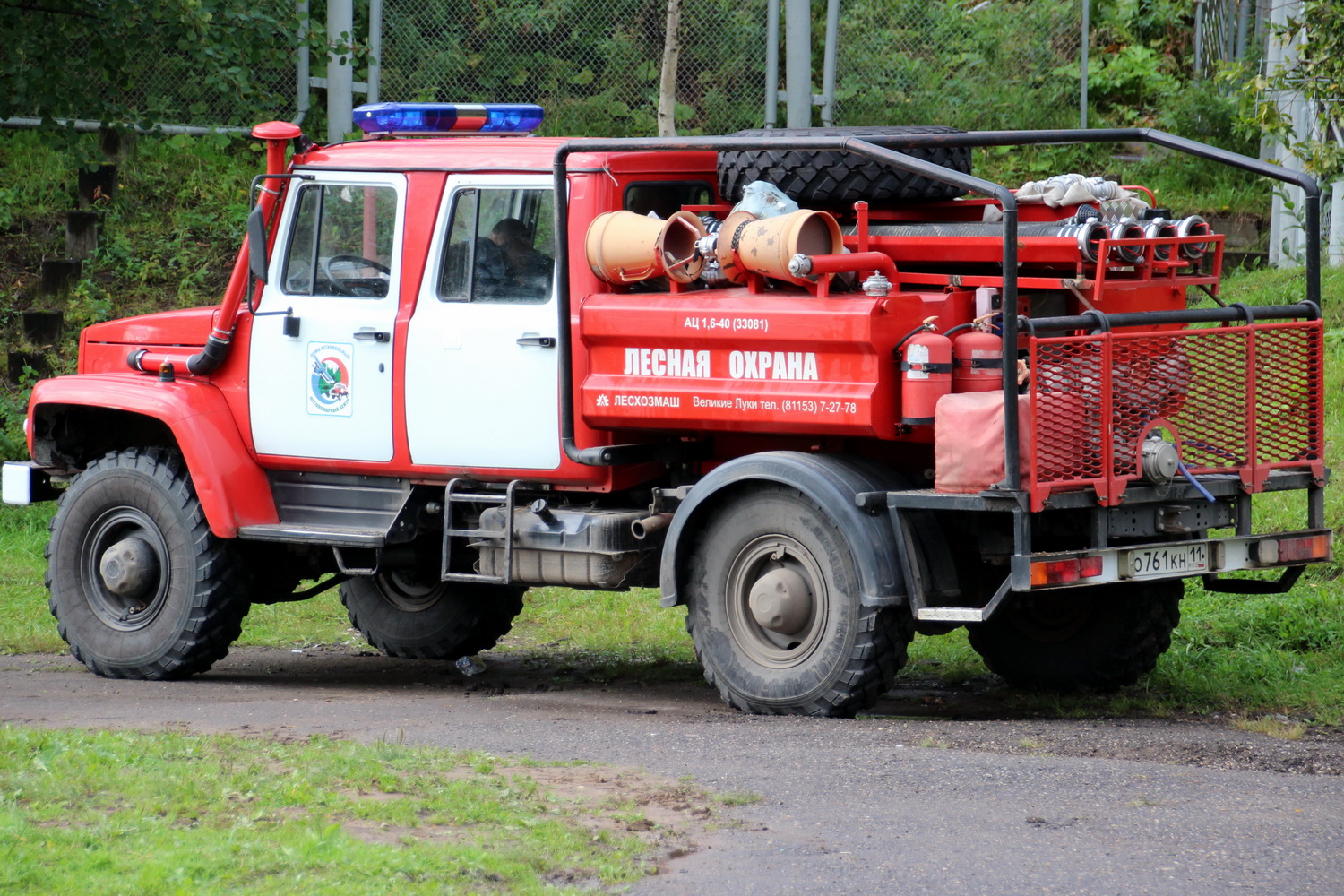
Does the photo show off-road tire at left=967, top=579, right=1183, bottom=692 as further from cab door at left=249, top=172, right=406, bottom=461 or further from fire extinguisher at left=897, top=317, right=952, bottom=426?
cab door at left=249, top=172, right=406, bottom=461

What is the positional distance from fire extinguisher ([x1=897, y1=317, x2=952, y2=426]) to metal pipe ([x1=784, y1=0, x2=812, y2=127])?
8.78 metres

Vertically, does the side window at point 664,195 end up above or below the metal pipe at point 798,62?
below

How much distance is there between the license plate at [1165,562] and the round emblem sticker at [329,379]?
11.8 feet

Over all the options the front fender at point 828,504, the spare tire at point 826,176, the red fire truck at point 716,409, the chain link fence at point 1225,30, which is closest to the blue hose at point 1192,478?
the red fire truck at point 716,409

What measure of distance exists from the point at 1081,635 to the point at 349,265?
3.68m

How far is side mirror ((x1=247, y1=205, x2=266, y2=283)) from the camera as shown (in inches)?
319

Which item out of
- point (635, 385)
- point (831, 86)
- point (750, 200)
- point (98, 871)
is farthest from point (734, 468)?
point (831, 86)

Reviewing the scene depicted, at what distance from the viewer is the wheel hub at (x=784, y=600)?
701 centimetres

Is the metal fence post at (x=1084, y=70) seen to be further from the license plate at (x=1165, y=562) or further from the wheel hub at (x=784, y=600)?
the wheel hub at (x=784, y=600)

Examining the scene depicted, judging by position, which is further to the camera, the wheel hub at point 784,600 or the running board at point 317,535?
the running board at point 317,535

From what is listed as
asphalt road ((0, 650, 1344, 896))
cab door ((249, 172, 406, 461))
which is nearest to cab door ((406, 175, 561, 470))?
cab door ((249, 172, 406, 461))

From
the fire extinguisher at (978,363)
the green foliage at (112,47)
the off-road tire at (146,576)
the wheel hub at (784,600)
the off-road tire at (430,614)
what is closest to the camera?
the fire extinguisher at (978,363)

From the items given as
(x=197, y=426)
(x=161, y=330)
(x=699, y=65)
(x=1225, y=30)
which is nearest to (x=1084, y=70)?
(x=1225, y=30)

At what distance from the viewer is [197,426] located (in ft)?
27.5
